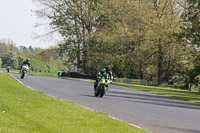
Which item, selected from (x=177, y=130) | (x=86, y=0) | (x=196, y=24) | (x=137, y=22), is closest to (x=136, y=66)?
(x=137, y=22)

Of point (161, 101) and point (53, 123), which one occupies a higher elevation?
point (53, 123)

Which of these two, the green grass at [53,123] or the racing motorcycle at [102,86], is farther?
the racing motorcycle at [102,86]

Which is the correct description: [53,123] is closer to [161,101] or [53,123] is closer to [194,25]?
[161,101]

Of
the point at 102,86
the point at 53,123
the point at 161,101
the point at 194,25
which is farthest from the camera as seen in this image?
the point at 194,25

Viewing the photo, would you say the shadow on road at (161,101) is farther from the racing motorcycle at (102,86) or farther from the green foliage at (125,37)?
the green foliage at (125,37)

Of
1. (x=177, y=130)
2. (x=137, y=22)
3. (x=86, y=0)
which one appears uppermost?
(x=86, y=0)

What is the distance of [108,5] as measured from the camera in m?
64.9

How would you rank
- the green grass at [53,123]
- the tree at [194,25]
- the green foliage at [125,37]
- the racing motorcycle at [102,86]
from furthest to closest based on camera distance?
the green foliage at [125,37] → the tree at [194,25] → the racing motorcycle at [102,86] → the green grass at [53,123]

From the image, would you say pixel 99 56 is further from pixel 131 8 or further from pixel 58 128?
pixel 58 128

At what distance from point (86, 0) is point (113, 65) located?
12448 millimetres

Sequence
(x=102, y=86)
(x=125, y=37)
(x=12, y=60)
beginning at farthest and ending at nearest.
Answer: (x=12, y=60), (x=125, y=37), (x=102, y=86)

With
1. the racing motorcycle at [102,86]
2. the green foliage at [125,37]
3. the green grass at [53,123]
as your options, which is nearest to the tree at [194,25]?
the green foliage at [125,37]

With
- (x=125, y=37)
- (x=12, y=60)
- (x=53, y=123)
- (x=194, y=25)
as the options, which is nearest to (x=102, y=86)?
(x=53, y=123)

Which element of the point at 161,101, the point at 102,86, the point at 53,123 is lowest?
the point at 161,101
